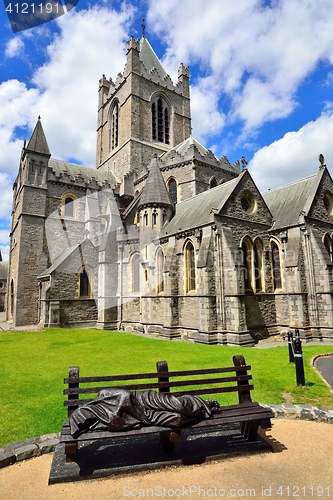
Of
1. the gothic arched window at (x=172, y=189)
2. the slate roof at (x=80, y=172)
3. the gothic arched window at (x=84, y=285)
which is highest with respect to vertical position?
the slate roof at (x=80, y=172)

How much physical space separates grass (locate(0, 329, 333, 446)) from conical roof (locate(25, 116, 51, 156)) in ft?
60.3

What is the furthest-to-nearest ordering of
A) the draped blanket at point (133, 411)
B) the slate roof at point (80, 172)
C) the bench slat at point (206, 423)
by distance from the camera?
the slate roof at point (80, 172) < the draped blanket at point (133, 411) < the bench slat at point (206, 423)

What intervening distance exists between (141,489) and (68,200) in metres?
28.3

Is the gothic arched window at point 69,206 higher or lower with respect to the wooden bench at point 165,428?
higher

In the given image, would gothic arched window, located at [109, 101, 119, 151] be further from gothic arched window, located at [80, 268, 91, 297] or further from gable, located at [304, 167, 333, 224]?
gable, located at [304, 167, 333, 224]

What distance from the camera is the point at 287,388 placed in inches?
281

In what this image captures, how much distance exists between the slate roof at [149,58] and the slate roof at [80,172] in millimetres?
15283

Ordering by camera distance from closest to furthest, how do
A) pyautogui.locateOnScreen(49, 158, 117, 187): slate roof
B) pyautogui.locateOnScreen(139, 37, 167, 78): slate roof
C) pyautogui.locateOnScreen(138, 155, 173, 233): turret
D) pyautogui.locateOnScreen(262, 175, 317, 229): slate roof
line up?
1. pyautogui.locateOnScreen(262, 175, 317, 229): slate roof
2. pyautogui.locateOnScreen(138, 155, 173, 233): turret
3. pyautogui.locateOnScreen(49, 158, 117, 187): slate roof
4. pyautogui.locateOnScreen(139, 37, 167, 78): slate roof

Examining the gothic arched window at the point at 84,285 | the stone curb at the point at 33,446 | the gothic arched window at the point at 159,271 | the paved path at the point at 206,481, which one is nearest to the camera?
the paved path at the point at 206,481

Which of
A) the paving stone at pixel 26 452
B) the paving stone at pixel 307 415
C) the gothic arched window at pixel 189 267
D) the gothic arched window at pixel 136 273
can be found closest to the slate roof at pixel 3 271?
the gothic arched window at pixel 136 273

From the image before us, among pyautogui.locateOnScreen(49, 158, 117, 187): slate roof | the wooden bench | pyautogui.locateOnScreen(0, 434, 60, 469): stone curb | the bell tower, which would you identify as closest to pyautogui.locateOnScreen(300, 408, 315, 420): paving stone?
the wooden bench

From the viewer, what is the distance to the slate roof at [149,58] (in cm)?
3730

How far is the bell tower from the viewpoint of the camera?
109ft

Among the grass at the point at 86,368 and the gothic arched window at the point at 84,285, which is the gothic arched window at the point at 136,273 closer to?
the gothic arched window at the point at 84,285
